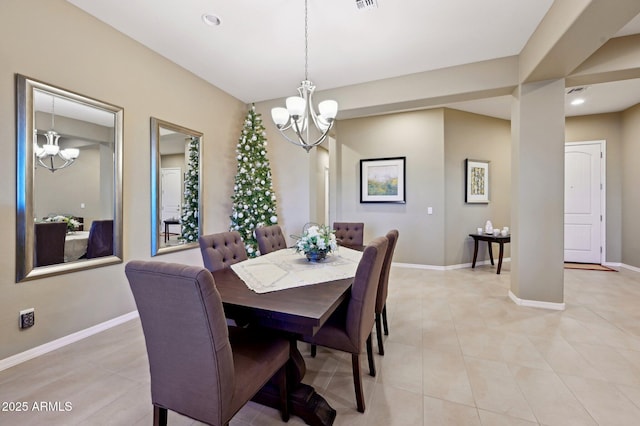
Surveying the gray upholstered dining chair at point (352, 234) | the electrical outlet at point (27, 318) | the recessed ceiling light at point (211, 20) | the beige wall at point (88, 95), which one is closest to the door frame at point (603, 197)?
the gray upholstered dining chair at point (352, 234)

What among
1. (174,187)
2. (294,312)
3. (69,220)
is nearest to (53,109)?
(69,220)

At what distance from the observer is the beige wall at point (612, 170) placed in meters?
4.89

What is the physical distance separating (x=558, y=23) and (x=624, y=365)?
273cm

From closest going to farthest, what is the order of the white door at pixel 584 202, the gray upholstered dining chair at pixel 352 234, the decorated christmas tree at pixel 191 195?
the decorated christmas tree at pixel 191 195 → the gray upholstered dining chair at pixel 352 234 → the white door at pixel 584 202

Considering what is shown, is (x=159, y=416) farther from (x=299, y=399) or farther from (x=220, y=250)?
(x=220, y=250)

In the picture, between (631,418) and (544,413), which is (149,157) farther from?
(631,418)

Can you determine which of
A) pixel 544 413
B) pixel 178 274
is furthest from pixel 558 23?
pixel 178 274

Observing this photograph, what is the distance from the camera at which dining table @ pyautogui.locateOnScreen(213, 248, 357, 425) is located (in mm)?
1266

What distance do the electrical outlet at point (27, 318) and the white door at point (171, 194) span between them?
1267 mm

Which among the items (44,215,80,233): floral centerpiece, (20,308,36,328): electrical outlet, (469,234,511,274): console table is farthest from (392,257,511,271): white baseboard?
(20,308,36,328): electrical outlet

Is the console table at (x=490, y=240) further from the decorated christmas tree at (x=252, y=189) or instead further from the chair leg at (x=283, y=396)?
the chair leg at (x=283, y=396)

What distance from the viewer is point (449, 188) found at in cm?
486

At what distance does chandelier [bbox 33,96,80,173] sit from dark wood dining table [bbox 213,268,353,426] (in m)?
1.80

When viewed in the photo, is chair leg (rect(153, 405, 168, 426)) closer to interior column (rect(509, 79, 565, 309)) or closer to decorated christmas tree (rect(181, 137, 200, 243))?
decorated christmas tree (rect(181, 137, 200, 243))
